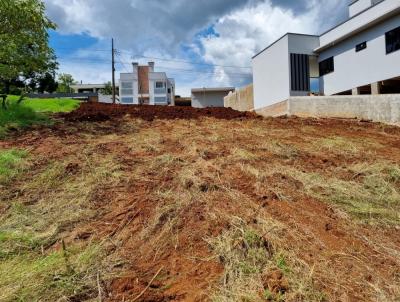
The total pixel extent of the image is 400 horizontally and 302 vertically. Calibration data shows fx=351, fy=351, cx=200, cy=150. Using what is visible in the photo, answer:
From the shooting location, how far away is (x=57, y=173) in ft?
16.1

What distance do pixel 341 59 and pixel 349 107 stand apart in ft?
21.2

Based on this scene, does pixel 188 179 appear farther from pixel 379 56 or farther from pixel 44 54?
pixel 379 56

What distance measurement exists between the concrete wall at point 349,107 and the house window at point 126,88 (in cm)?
3766

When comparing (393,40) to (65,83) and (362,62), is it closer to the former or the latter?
(362,62)

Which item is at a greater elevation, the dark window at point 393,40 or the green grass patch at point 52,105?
the dark window at point 393,40

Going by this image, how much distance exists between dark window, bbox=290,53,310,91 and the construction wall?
15.6 ft

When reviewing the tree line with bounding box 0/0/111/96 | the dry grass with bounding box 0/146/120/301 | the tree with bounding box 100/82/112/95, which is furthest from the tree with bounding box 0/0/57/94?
the tree with bounding box 100/82/112/95

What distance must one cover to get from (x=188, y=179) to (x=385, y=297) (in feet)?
8.74

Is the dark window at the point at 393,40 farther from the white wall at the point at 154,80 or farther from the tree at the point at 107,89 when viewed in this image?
the tree at the point at 107,89

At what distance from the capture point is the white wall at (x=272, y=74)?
61.1 ft

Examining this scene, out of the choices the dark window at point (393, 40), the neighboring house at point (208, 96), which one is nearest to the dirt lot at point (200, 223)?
the dark window at point (393, 40)

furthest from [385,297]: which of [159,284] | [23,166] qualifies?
[23,166]

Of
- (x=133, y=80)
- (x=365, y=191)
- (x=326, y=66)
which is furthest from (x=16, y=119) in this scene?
(x=133, y=80)

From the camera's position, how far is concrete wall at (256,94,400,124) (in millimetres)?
10547
